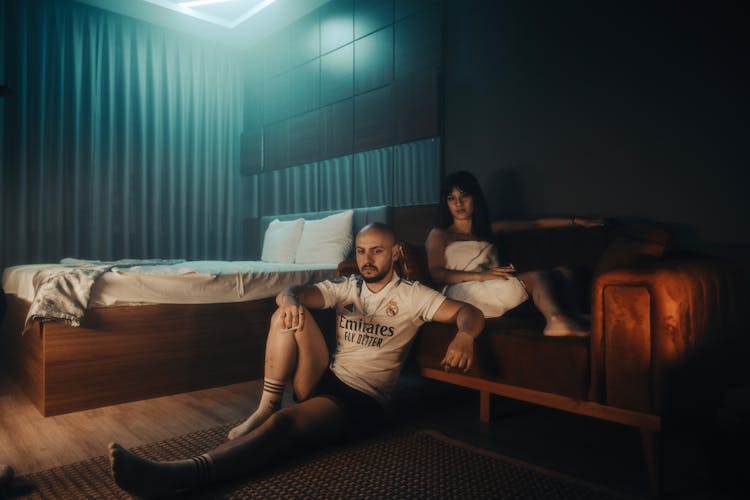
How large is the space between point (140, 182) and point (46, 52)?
4.17ft

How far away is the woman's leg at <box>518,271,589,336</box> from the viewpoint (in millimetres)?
1606

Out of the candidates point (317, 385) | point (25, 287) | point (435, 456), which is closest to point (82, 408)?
point (25, 287)

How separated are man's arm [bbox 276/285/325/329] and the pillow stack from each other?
1.62 m

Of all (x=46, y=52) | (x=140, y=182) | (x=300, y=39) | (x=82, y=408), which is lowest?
(x=82, y=408)

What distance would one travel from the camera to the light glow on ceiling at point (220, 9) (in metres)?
4.27

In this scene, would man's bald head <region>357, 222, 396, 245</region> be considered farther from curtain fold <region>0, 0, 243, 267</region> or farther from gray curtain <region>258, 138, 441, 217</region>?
curtain fold <region>0, 0, 243, 267</region>

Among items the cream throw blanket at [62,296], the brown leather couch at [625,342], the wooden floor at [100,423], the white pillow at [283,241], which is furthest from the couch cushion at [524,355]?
the white pillow at [283,241]

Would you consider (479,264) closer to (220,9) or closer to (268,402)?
(268,402)

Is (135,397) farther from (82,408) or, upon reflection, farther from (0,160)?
(0,160)

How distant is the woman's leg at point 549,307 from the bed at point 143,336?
4.82 feet

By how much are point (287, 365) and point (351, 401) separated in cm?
25

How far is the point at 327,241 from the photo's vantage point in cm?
349

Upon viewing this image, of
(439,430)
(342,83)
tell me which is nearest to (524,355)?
(439,430)

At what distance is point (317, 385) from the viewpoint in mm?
1617
